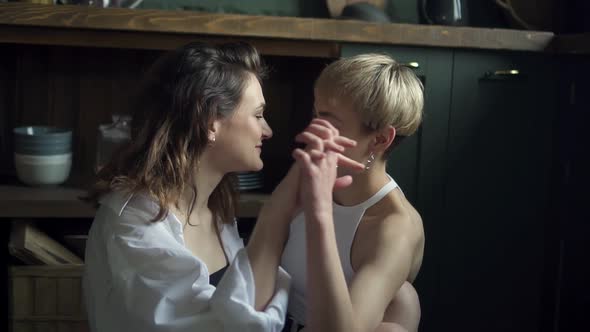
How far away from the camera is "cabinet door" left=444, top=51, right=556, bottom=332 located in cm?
234

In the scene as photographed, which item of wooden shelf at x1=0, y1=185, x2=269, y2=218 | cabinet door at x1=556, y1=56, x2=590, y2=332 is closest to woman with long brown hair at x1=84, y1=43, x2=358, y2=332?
wooden shelf at x1=0, y1=185, x2=269, y2=218

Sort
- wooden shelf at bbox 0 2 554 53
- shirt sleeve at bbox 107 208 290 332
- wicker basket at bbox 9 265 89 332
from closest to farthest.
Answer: shirt sleeve at bbox 107 208 290 332 → wooden shelf at bbox 0 2 554 53 → wicker basket at bbox 9 265 89 332

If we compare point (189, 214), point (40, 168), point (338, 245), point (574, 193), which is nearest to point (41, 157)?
point (40, 168)

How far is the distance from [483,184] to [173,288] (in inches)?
50.4

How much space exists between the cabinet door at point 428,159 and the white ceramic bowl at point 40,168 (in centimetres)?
96

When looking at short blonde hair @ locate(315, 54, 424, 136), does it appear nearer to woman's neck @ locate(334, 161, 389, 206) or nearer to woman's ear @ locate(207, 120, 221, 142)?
woman's neck @ locate(334, 161, 389, 206)

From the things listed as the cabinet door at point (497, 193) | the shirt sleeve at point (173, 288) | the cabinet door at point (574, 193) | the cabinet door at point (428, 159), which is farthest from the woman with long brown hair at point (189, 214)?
the cabinet door at point (574, 193)

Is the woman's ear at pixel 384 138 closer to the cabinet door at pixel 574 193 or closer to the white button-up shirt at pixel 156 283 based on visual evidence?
the white button-up shirt at pixel 156 283

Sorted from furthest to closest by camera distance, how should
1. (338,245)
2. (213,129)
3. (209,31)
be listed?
(209,31) < (213,129) < (338,245)

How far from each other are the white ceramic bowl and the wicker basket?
0.28 metres

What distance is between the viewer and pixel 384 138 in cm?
147

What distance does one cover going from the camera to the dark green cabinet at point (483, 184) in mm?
2314

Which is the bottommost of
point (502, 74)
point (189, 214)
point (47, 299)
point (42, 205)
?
point (47, 299)

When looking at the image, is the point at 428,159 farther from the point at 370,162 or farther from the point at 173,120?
the point at 173,120
